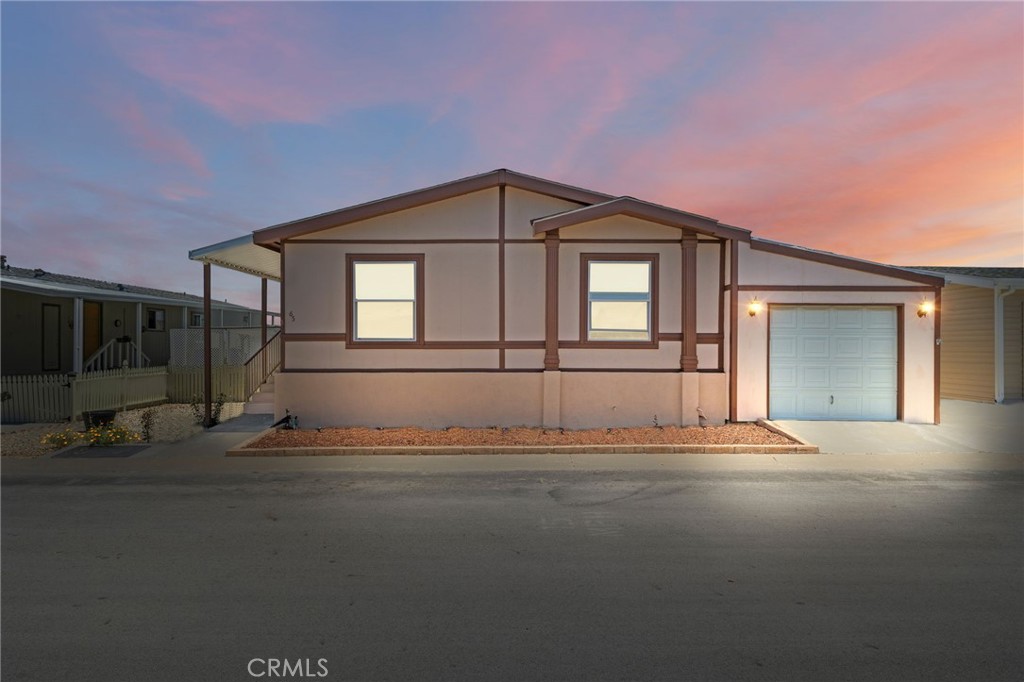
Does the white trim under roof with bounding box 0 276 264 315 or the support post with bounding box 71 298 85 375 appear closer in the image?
the white trim under roof with bounding box 0 276 264 315

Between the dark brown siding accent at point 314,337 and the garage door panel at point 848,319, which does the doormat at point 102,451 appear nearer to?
the dark brown siding accent at point 314,337

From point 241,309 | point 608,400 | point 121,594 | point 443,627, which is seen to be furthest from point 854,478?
point 241,309

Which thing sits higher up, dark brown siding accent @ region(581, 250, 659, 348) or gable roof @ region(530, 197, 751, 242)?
gable roof @ region(530, 197, 751, 242)

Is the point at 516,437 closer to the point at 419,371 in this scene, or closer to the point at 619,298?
the point at 419,371

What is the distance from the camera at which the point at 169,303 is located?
65.0 feet

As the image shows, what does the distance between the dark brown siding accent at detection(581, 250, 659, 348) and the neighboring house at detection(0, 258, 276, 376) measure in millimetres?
12481

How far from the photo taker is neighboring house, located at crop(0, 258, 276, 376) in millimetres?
14758

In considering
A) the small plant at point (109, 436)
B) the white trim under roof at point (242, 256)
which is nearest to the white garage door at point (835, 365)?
the white trim under roof at point (242, 256)

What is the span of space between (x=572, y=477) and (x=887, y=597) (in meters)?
3.97

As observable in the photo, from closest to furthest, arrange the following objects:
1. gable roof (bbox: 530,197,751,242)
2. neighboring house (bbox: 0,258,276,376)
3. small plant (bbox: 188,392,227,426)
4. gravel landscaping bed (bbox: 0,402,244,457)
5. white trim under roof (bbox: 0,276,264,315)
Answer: gravel landscaping bed (bbox: 0,402,244,457) < gable roof (bbox: 530,197,751,242) < small plant (bbox: 188,392,227,426) < white trim under roof (bbox: 0,276,264,315) < neighboring house (bbox: 0,258,276,376)

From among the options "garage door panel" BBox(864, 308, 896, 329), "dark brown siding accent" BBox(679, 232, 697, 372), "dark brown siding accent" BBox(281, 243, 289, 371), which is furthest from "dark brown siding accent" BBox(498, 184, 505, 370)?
"garage door panel" BBox(864, 308, 896, 329)

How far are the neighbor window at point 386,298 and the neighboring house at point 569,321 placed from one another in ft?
0.10

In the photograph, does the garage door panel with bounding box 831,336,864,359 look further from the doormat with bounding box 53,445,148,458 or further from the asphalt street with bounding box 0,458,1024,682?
the doormat with bounding box 53,445,148,458

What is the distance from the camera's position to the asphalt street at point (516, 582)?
3240 millimetres
